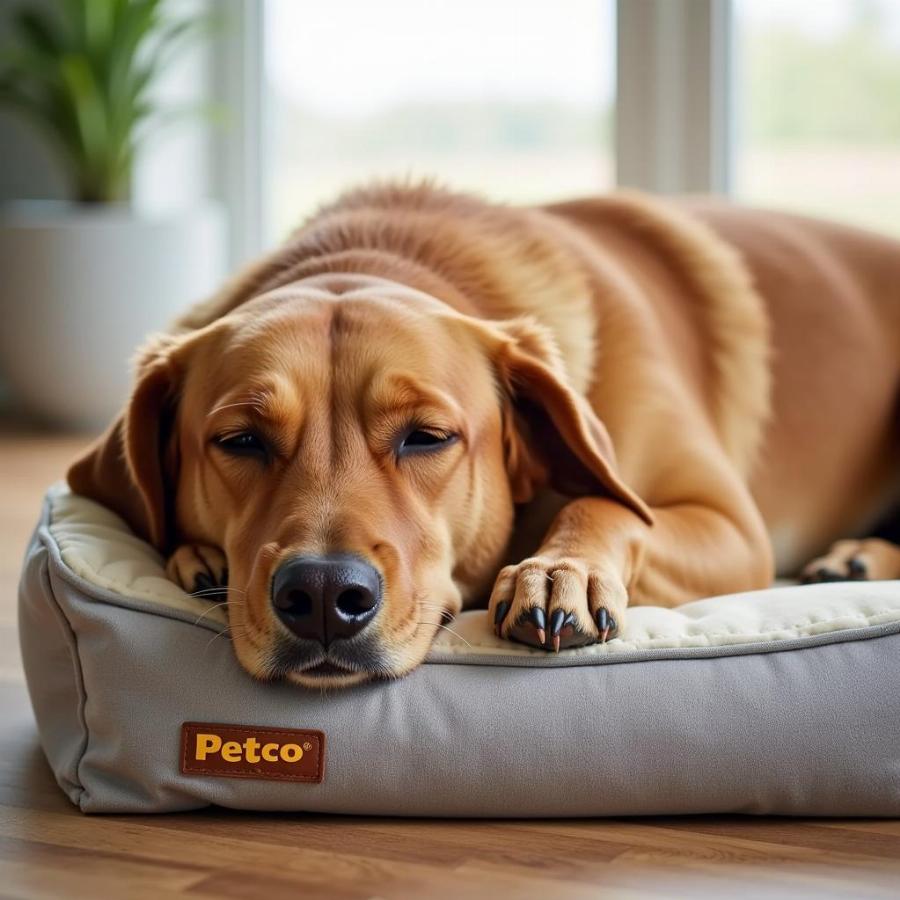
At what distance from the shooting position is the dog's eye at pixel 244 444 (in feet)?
6.51

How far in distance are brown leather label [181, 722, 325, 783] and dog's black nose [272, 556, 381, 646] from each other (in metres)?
0.14

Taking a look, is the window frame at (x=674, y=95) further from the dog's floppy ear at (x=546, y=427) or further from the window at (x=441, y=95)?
the dog's floppy ear at (x=546, y=427)

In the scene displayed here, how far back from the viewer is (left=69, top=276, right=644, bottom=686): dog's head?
1781mm

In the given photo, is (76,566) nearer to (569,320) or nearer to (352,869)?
(352,869)

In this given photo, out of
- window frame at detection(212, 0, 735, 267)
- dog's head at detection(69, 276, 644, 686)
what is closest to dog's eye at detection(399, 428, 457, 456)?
dog's head at detection(69, 276, 644, 686)

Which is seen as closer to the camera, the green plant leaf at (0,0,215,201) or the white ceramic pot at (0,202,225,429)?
the white ceramic pot at (0,202,225,429)

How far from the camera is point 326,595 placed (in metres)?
1.71

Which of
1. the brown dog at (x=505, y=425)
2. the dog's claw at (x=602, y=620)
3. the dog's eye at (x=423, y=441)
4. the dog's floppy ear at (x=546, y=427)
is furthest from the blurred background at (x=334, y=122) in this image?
the dog's claw at (x=602, y=620)

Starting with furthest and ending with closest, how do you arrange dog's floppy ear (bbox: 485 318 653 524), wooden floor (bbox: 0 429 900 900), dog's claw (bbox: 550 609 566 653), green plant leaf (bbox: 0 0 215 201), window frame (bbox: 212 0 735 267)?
green plant leaf (bbox: 0 0 215 201)
window frame (bbox: 212 0 735 267)
dog's floppy ear (bbox: 485 318 653 524)
dog's claw (bbox: 550 609 566 653)
wooden floor (bbox: 0 429 900 900)

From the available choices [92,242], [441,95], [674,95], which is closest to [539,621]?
[674,95]

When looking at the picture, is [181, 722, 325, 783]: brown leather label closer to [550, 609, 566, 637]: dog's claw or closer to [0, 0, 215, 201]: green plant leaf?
[550, 609, 566, 637]: dog's claw

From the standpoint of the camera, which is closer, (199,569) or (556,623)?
(556,623)

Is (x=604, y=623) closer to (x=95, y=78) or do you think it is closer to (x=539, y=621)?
(x=539, y=621)

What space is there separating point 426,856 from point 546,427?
2.53 ft
